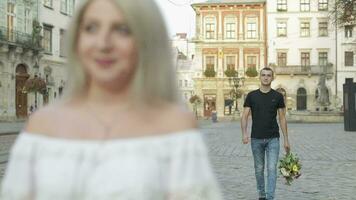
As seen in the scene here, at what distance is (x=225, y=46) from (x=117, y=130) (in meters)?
64.7

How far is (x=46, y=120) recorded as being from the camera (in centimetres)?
173

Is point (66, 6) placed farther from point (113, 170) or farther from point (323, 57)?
point (113, 170)

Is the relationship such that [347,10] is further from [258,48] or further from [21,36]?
[258,48]

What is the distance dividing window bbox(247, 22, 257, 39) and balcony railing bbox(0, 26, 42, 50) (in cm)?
2984

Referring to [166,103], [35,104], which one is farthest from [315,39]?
[166,103]

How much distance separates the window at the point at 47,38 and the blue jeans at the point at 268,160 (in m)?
37.7

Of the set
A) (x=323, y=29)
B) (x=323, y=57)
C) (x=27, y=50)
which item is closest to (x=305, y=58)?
(x=323, y=57)

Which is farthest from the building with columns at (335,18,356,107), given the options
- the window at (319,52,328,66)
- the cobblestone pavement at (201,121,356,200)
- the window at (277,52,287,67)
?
the cobblestone pavement at (201,121,356,200)

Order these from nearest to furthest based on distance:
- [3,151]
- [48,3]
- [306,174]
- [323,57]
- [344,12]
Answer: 1. [306,174]
2. [3,151]
3. [344,12]
4. [48,3]
5. [323,57]

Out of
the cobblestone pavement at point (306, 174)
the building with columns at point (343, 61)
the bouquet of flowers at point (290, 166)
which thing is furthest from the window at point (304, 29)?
the bouquet of flowers at point (290, 166)

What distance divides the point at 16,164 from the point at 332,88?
206ft

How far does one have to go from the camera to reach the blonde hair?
169 centimetres

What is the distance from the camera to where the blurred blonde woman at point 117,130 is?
1631 millimetres

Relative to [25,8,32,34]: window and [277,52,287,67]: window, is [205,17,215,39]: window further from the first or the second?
[25,8,32,34]: window
